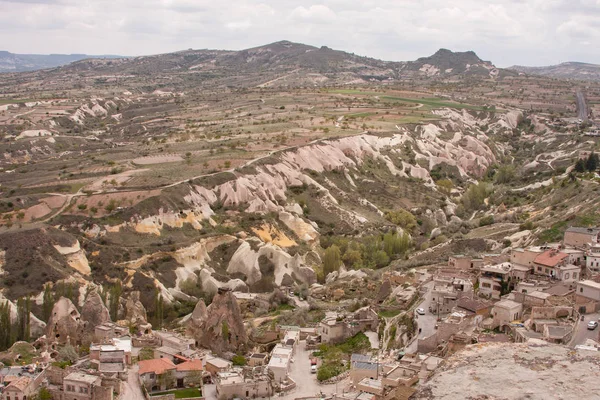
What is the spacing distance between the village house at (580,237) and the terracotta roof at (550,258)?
3.12 m

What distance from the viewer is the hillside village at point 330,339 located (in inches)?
1097

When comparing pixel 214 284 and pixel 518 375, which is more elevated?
pixel 518 375

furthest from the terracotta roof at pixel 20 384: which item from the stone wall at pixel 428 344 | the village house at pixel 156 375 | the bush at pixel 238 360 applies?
the stone wall at pixel 428 344

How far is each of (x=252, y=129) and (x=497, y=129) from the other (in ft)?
142

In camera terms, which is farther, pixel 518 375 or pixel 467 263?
pixel 467 263

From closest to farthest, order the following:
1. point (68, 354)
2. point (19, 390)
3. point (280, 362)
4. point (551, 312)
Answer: point (19, 390)
point (551, 312)
point (68, 354)
point (280, 362)

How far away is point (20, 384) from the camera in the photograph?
27.3 m

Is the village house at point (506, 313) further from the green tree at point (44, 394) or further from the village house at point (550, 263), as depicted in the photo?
the green tree at point (44, 394)

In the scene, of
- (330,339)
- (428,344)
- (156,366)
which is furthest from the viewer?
(330,339)

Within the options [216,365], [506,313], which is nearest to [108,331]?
[216,365]

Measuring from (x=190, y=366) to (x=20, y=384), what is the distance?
7.04 m

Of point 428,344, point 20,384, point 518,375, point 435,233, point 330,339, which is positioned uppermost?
point 518,375

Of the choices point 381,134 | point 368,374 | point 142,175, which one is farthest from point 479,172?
Result: point 368,374

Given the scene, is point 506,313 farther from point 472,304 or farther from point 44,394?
point 44,394
